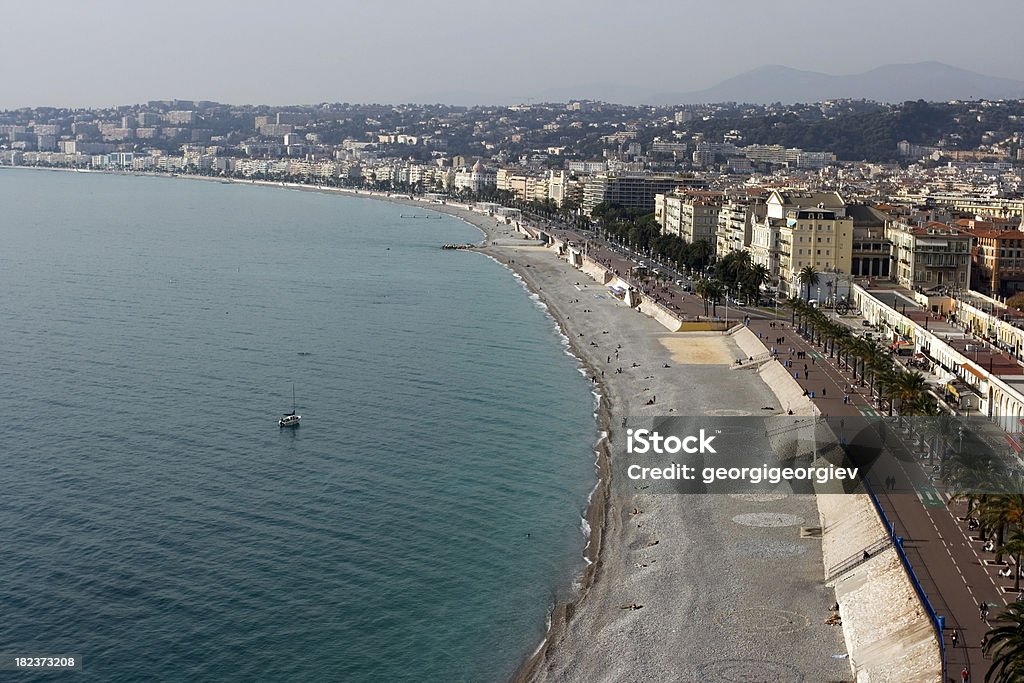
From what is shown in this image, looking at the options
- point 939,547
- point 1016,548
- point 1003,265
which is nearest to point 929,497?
point 939,547

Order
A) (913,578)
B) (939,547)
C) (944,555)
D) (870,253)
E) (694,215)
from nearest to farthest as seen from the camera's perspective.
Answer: (913,578) → (944,555) → (939,547) → (870,253) → (694,215)

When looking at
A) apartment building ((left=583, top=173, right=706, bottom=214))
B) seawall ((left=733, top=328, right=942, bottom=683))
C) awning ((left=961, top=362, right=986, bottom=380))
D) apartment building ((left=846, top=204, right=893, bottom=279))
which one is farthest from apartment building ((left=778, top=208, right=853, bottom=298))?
apartment building ((left=583, top=173, right=706, bottom=214))

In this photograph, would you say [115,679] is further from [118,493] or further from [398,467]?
[398,467]

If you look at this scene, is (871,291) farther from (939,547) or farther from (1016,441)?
(939,547)

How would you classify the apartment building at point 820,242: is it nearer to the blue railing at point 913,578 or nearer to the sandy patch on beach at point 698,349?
the sandy patch on beach at point 698,349

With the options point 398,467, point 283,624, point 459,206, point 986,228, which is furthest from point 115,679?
point 459,206

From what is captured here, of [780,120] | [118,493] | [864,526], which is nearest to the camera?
[864,526]

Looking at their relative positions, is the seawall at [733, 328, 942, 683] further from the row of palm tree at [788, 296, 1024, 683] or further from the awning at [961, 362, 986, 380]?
the awning at [961, 362, 986, 380]
